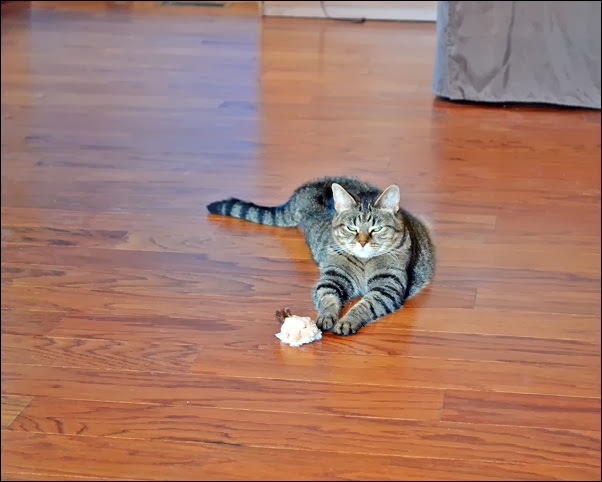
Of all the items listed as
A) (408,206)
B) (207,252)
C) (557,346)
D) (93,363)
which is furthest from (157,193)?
(557,346)

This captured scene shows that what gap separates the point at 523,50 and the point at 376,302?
206 centimetres

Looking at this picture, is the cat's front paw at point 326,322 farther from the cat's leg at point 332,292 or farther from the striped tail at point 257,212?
the striped tail at point 257,212

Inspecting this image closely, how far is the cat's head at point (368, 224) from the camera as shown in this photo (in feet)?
8.24

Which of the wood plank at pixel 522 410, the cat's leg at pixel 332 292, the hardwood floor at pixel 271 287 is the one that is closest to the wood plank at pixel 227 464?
the hardwood floor at pixel 271 287

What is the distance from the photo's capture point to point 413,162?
3582mm

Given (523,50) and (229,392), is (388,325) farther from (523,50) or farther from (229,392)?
(523,50)

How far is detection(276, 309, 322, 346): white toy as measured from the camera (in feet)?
7.52

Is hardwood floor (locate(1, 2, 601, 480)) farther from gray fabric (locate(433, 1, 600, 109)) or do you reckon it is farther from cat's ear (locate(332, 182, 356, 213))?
cat's ear (locate(332, 182, 356, 213))

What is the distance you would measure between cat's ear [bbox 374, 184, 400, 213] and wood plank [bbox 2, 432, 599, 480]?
2.67 ft

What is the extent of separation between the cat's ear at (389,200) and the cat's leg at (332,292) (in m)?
0.19

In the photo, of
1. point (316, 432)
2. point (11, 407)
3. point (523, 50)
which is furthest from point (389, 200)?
point (523, 50)

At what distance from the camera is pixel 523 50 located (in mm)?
4117

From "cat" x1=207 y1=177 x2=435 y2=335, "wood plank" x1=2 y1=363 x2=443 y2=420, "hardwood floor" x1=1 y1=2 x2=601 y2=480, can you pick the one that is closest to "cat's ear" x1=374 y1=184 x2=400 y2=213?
"cat" x1=207 y1=177 x2=435 y2=335

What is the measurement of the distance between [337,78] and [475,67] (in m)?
0.76
